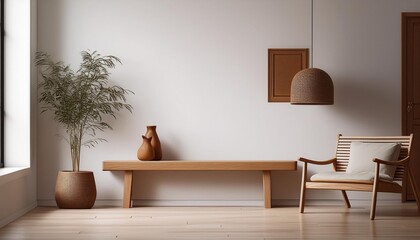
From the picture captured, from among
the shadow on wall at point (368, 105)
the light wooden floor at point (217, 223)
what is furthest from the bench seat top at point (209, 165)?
the shadow on wall at point (368, 105)

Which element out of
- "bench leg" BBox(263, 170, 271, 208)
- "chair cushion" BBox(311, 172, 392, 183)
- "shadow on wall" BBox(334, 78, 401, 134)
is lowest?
"bench leg" BBox(263, 170, 271, 208)

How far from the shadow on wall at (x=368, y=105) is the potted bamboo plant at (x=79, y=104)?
7.86ft

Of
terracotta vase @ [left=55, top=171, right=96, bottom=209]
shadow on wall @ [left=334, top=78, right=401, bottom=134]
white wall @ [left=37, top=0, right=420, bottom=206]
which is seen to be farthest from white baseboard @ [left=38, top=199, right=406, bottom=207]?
shadow on wall @ [left=334, top=78, right=401, bottom=134]

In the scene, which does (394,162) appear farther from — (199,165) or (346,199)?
(199,165)

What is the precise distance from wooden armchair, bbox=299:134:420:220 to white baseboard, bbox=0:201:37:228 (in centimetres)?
284

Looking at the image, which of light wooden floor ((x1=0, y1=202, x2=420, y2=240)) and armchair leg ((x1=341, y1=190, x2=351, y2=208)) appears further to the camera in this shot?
armchair leg ((x1=341, y1=190, x2=351, y2=208))

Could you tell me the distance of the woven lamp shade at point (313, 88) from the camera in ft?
26.2

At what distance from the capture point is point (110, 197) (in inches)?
337

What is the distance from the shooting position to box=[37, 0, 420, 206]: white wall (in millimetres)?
8570

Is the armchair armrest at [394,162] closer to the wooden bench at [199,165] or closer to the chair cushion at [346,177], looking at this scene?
the chair cushion at [346,177]

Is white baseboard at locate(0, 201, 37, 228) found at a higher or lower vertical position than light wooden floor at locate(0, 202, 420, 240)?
higher

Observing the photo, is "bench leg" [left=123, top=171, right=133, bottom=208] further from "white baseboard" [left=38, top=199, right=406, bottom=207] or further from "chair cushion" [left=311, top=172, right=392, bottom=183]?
"chair cushion" [left=311, top=172, right=392, bottom=183]

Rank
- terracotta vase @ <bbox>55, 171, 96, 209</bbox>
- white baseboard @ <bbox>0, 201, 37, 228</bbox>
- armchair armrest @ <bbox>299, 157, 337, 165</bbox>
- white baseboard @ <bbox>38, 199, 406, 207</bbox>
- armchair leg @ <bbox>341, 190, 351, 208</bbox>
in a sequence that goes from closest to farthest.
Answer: white baseboard @ <bbox>0, 201, 37, 228</bbox> < armchair armrest @ <bbox>299, 157, 337, 165</bbox> < terracotta vase @ <bbox>55, 171, 96, 209</bbox> < armchair leg @ <bbox>341, 190, 351, 208</bbox> < white baseboard @ <bbox>38, 199, 406, 207</bbox>

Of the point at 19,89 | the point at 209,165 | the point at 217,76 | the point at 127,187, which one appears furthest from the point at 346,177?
the point at 19,89
